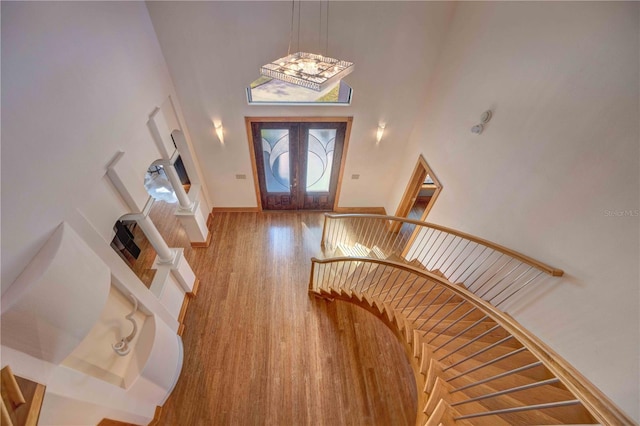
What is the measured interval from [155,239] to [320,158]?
10.1 ft

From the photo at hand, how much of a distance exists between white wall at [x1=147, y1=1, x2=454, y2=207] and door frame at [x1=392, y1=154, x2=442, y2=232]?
65cm

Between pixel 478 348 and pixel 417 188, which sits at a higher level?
pixel 417 188

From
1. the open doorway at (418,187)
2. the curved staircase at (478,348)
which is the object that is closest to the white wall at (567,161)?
the curved staircase at (478,348)

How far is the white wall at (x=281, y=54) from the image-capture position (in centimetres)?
310

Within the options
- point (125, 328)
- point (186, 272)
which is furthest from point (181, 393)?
point (186, 272)

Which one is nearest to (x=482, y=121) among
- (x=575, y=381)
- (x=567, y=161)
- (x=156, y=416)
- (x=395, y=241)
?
(x=567, y=161)

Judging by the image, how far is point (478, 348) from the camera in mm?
2395

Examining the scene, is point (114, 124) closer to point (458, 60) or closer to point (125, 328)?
point (125, 328)

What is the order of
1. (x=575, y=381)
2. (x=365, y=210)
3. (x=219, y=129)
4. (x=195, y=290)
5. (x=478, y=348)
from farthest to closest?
(x=365, y=210) → (x=219, y=129) → (x=195, y=290) → (x=478, y=348) → (x=575, y=381)

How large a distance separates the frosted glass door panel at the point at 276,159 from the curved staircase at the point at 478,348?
1895 mm

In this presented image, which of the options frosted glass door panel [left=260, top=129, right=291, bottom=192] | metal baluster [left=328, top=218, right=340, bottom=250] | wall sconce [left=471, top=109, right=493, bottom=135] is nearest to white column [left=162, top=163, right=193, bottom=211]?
frosted glass door panel [left=260, top=129, right=291, bottom=192]

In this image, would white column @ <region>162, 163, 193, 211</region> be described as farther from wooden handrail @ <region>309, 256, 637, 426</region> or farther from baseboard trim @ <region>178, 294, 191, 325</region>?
wooden handrail @ <region>309, 256, 637, 426</region>

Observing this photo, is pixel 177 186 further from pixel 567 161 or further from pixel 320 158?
pixel 567 161

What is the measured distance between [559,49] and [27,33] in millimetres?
3839
